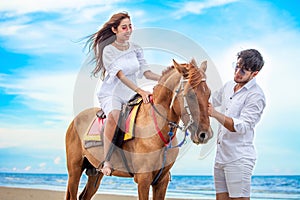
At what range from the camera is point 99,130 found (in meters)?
4.42

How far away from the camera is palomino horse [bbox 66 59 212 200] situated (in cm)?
334

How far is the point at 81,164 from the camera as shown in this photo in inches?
192

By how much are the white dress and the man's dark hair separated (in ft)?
3.51

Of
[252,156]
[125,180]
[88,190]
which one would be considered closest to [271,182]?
[125,180]

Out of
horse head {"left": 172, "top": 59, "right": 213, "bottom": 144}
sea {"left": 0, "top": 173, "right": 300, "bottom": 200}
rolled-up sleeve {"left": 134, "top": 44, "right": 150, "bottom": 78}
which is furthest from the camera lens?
sea {"left": 0, "top": 173, "right": 300, "bottom": 200}

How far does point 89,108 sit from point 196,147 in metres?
1.46

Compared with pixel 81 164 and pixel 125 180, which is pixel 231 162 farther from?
pixel 125 180

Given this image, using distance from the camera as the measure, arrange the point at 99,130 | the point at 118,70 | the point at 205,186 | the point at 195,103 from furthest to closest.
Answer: the point at 205,186, the point at 99,130, the point at 118,70, the point at 195,103

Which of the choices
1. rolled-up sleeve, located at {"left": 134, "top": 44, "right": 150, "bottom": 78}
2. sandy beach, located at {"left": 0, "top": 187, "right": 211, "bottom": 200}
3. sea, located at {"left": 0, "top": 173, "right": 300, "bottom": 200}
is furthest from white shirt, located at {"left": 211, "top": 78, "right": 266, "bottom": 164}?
sea, located at {"left": 0, "top": 173, "right": 300, "bottom": 200}

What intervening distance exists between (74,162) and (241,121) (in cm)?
213

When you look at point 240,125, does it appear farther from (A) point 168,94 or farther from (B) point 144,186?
(B) point 144,186

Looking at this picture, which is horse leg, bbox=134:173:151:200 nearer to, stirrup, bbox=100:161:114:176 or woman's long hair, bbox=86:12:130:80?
stirrup, bbox=100:161:114:176

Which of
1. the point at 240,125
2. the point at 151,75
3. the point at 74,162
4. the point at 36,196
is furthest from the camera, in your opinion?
the point at 36,196

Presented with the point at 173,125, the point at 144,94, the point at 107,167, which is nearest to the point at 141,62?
the point at 144,94
